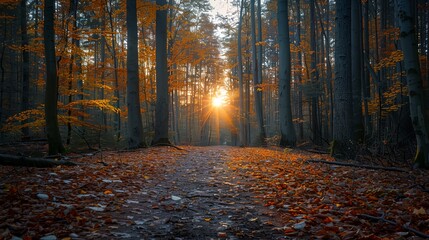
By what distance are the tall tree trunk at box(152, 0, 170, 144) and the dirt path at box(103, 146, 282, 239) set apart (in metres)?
7.76

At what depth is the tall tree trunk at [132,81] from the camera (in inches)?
424

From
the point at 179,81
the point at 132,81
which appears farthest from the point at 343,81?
the point at 179,81

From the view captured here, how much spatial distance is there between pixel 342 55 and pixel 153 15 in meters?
9.17

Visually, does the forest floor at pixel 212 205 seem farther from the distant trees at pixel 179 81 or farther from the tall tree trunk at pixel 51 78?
the tall tree trunk at pixel 51 78

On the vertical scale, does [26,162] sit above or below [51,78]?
below

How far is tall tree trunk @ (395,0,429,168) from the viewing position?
5.35 meters

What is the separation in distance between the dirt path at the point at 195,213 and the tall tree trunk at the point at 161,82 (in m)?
7.76

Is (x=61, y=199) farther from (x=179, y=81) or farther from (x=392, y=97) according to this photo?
(x=179, y=81)

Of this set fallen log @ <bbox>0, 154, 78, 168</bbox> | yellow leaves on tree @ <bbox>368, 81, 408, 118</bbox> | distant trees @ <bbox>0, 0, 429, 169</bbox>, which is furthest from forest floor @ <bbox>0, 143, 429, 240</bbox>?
yellow leaves on tree @ <bbox>368, 81, 408, 118</bbox>

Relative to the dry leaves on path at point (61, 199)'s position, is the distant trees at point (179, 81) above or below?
above

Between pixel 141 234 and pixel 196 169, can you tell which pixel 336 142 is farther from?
pixel 141 234

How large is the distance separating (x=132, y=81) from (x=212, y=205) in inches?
326

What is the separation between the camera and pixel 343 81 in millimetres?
8039

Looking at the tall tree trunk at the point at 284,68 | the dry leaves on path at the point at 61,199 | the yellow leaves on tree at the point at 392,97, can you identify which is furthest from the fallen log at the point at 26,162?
the yellow leaves on tree at the point at 392,97
